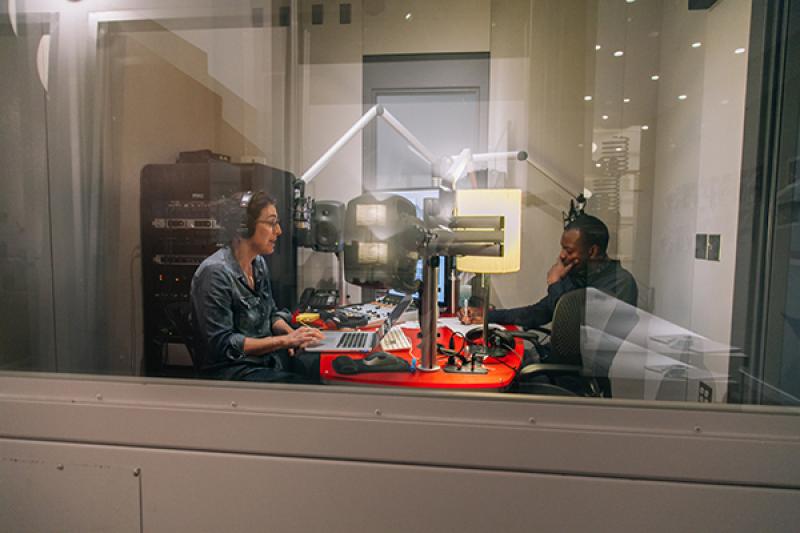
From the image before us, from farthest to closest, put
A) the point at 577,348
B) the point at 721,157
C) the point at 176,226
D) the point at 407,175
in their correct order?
the point at 407,175
the point at 577,348
the point at 176,226
the point at 721,157

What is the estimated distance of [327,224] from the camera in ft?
5.23

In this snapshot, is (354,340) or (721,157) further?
(354,340)

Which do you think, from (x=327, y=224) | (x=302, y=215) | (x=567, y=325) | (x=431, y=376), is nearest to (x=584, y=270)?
(x=567, y=325)

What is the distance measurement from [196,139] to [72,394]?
3.36ft

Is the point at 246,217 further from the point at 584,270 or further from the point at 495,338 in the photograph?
the point at 584,270

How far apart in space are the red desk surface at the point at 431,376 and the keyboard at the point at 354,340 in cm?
10

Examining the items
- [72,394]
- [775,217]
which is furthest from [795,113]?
[72,394]

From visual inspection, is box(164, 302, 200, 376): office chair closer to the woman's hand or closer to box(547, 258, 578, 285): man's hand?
the woman's hand

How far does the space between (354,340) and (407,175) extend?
945 mm

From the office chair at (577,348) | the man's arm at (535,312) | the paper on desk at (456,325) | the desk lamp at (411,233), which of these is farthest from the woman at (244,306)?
the man's arm at (535,312)

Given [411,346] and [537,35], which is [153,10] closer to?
[411,346]

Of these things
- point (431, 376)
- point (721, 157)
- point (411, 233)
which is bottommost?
point (431, 376)

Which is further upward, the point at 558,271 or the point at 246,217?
the point at 246,217

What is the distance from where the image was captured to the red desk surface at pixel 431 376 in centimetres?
109
